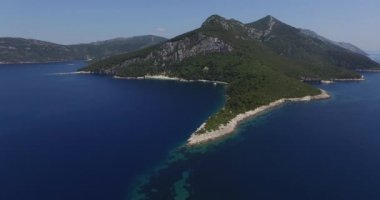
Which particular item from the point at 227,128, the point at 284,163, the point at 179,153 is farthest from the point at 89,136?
the point at 284,163

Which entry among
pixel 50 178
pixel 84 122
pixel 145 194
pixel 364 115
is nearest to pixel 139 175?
pixel 145 194

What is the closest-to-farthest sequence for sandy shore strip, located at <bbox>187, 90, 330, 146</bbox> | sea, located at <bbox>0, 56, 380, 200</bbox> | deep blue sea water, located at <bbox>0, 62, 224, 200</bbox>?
sea, located at <bbox>0, 56, 380, 200</bbox>, deep blue sea water, located at <bbox>0, 62, 224, 200</bbox>, sandy shore strip, located at <bbox>187, 90, 330, 146</bbox>

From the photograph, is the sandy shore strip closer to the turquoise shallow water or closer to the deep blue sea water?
the turquoise shallow water

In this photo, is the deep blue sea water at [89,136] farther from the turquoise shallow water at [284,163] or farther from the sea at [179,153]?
the turquoise shallow water at [284,163]

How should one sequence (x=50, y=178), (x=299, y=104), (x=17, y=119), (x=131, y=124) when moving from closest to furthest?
(x=50, y=178) < (x=131, y=124) < (x=17, y=119) < (x=299, y=104)

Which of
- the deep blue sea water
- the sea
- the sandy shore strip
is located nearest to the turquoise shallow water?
the sea

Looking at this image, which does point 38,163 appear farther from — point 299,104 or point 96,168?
point 299,104

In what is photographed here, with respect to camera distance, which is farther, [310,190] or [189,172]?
[189,172]

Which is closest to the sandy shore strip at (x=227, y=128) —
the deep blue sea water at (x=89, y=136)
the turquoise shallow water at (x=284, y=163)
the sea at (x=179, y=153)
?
the sea at (x=179, y=153)
